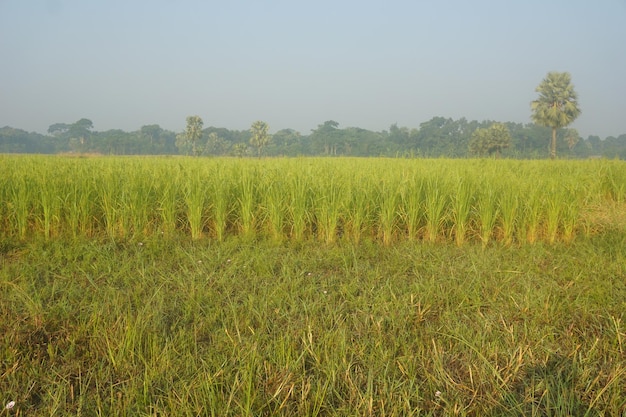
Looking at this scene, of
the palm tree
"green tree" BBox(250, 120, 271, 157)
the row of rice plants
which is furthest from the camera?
"green tree" BBox(250, 120, 271, 157)

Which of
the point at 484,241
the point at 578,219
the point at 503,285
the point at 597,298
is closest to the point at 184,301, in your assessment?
the point at 503,285

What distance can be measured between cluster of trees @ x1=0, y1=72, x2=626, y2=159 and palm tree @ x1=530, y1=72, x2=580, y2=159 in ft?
0.27

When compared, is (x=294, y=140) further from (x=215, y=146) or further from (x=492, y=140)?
(x=492, y=140)

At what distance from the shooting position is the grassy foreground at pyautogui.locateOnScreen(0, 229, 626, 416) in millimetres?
1557

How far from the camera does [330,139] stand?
6191 cm

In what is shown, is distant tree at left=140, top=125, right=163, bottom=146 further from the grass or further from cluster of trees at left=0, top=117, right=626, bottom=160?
the grass

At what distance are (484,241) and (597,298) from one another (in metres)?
1.51

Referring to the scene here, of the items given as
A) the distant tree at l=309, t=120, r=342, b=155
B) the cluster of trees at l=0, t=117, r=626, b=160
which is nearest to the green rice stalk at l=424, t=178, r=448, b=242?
the cluster of trees at l=0, t=117, r=626, b=160

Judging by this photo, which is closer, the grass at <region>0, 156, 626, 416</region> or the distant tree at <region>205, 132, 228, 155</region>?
the grass at <region>0, 156, 626, 416</region>

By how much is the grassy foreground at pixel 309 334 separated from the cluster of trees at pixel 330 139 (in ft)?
124

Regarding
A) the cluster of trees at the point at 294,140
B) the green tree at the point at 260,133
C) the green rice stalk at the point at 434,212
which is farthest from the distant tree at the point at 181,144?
the green rice stalk at the point at 434,212

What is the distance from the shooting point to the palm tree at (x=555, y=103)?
33.8m

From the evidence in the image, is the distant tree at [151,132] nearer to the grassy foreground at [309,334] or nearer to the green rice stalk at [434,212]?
the green rice stalk at [434,212]

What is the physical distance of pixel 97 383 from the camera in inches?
64.7
